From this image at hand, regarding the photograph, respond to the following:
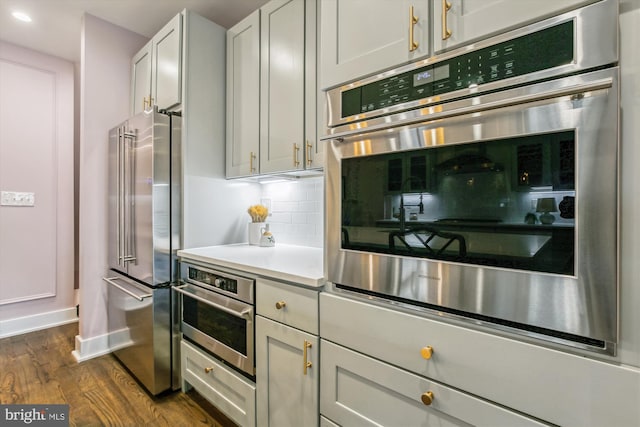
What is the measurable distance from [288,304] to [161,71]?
192 centimetres

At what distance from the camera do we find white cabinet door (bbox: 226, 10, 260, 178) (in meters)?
1.98

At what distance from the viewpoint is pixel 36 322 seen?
3041mm

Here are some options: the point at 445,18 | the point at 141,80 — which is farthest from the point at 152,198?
the point at 445,18

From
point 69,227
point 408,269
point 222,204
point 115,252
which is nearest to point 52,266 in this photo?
point 69,227

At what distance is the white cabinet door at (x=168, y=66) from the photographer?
2.03 meters

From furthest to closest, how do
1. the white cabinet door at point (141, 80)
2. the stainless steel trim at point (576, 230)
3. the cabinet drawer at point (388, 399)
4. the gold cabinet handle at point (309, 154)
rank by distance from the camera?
1. the white cabinet door at point (141, 80)
2. the gold cabinet handle at point (309, 154)
3. the cabinet drawer at point (388, 399)
4. the stainless steel trim at point (576, 230)

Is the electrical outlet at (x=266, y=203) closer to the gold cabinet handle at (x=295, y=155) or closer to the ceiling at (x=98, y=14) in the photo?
the gold cabinet handle at (x=295, y=155)

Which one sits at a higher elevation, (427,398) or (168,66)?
(168,66)

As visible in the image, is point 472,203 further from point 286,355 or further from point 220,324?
point 220,324

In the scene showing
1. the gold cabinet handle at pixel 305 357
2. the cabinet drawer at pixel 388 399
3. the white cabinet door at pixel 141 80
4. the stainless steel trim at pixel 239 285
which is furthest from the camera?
the white cabinet door at pixel 141 80

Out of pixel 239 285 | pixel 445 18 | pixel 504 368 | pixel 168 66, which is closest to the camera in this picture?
pixel 504 368

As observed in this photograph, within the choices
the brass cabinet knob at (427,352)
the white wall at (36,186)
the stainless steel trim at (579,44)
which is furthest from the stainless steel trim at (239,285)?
the white wall at (36,186)

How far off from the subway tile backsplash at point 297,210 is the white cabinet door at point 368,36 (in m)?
0.96

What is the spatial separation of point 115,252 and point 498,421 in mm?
2580
